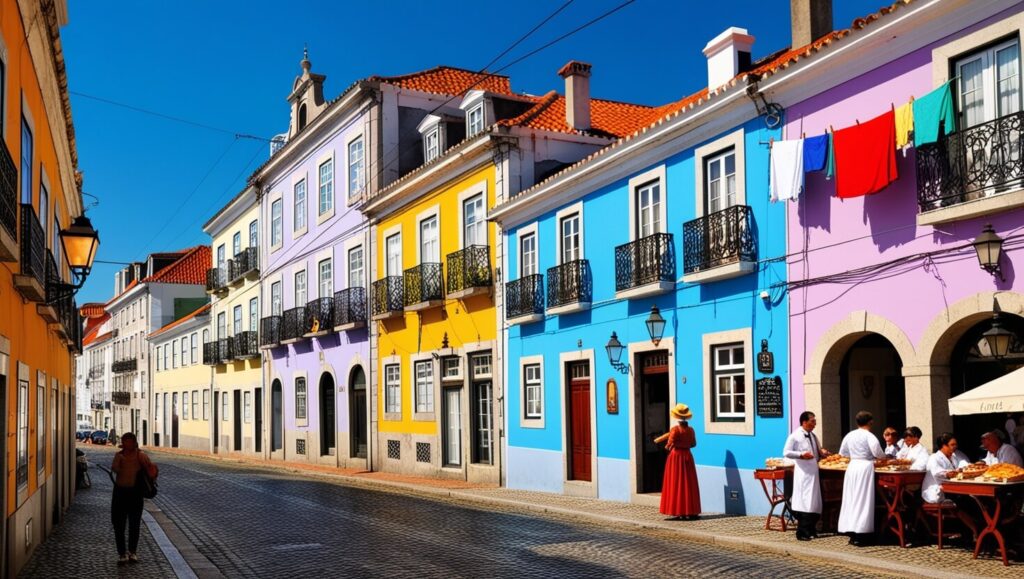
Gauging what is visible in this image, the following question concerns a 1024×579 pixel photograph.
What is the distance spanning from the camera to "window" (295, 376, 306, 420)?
34375 millimetres

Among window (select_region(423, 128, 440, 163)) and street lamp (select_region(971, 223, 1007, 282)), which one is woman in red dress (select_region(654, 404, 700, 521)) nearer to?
street lamp (select_region(971, 223, 1007, 282))

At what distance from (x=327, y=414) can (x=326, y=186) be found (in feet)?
23.6

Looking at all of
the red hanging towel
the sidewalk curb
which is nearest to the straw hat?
the sidewalk curb

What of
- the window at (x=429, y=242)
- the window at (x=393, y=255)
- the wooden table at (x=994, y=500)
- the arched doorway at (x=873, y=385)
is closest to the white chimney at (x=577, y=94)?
the window at (x=429, y=242)

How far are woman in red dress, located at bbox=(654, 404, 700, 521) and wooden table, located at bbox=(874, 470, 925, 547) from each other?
350cm

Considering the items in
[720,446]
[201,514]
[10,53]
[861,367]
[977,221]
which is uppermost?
[10,53]

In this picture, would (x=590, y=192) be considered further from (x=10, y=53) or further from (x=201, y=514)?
(x=10, y=53)

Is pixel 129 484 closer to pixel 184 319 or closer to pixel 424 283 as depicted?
pixel 424 283

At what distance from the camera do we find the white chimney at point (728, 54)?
17.4 m

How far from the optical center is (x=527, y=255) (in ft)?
69.6

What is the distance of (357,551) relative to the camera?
12.0m

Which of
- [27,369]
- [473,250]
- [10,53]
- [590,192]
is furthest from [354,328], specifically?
[10,53]

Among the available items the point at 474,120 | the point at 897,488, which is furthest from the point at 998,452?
the point at 474,120

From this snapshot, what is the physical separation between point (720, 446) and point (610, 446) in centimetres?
314
